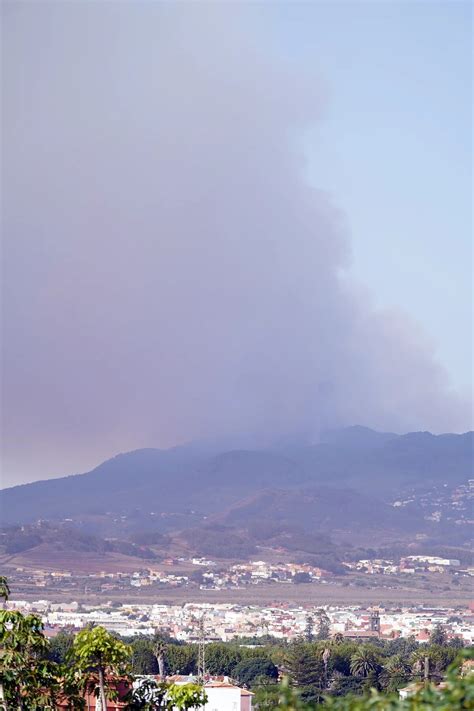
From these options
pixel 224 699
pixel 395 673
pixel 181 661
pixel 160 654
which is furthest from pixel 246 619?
pixel 224 699

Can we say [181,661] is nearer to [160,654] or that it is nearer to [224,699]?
[160,654]

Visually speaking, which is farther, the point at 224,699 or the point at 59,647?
the point at 59,647

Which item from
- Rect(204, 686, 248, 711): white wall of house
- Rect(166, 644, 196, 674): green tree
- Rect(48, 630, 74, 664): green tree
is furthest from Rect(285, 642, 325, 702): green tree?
Rect(204, 686, 248, 711): white wall of house

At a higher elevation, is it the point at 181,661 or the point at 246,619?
the point at 246,619

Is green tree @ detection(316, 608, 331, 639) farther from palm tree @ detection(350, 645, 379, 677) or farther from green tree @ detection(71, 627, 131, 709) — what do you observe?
green tree @ detection(71, 627, 131, 709)

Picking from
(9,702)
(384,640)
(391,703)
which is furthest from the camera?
(384,640)

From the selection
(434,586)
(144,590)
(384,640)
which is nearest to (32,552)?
(144,590)

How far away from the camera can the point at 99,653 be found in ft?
45.4

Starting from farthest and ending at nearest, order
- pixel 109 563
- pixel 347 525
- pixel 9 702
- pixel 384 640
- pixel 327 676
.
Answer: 1. pixel 347 525
2. pixel 109 563
3. pixel 384 640
4. pixel 327 676
5. pixel 9 702

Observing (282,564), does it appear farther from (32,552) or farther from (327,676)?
(327,676)

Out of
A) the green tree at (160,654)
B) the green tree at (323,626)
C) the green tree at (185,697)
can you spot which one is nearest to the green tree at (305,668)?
the green tree at (160,654)

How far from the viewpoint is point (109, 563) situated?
156 meters

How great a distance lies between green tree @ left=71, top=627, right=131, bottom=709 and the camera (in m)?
13.7

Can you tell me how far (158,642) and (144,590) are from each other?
89.7 meters
